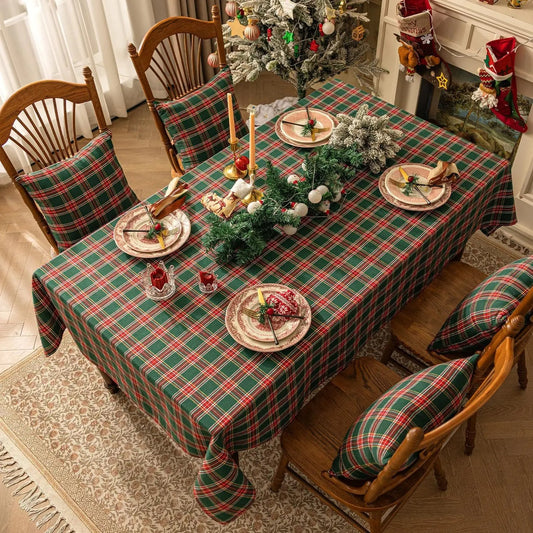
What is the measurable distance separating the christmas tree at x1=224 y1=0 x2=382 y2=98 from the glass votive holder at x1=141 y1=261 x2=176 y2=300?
1618 millimetres

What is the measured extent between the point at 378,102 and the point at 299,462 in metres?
1.68

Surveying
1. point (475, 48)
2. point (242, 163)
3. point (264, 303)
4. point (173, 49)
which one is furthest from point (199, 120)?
point (475, 48)

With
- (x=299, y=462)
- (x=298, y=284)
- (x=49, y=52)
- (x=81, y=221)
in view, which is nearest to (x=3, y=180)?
(x=49, y=52)

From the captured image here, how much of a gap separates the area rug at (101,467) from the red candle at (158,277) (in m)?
0.91

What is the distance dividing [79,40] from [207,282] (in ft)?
8.01

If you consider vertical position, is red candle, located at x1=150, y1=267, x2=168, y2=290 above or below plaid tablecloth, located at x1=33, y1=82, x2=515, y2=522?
above

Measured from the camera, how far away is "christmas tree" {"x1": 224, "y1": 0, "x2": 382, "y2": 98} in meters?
2.97

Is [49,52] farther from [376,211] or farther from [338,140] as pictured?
[376,211]

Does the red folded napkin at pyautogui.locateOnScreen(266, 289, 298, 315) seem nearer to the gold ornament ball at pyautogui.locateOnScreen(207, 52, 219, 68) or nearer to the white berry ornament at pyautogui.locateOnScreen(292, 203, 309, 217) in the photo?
the white berry ornament at pyautogui.locateOnScreen(292, 203, 309, 217)

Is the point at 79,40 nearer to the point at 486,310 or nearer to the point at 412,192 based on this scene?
the point at 412,192

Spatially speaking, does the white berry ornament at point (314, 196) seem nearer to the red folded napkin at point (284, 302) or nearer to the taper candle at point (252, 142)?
the taper candle at point (252, 142)

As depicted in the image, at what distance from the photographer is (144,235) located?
86.2 inches

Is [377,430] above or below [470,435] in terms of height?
above

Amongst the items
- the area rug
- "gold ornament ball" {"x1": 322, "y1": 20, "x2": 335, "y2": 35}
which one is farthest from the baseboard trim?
"gold ornament ball" {"x1": 322, "y1": 20, "x2": 335, "y2": 35}
